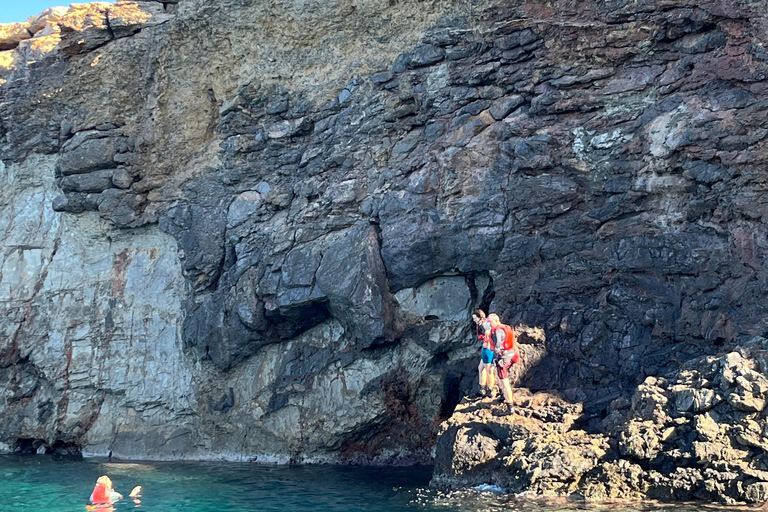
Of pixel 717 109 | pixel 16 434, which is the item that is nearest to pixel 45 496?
pixel 16 434

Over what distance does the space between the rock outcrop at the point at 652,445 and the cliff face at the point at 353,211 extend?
102cm

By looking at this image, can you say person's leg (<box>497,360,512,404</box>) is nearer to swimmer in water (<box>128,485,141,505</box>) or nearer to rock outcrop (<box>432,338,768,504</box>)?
rock outcrop (<box>432,338,768,504</box>)

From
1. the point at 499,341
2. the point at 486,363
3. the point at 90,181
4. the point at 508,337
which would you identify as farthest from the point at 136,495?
the point at 90,181

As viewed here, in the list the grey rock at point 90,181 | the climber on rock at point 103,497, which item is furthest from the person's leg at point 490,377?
the grey rock at point 90,181

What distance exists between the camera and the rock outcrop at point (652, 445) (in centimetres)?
1077

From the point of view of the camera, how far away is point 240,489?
14.1m

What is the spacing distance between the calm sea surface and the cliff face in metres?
1.13

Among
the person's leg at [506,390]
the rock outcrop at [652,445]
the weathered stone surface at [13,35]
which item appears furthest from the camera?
the weathered stone surface at [13,35]

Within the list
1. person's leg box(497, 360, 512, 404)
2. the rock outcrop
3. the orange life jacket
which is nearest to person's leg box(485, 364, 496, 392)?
person's leg box(497, 360, 512, 404)

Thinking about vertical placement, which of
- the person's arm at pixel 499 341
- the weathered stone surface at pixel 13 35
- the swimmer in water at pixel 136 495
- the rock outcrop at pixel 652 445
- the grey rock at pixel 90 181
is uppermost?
the weathered stone surface at pixel 13 35

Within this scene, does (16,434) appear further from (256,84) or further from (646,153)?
(646,153)

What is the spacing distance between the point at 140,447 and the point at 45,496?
13.7 ft

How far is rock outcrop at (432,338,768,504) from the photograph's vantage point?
1077cm

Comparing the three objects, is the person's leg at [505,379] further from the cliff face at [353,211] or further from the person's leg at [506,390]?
the cliff face at [353,211]
